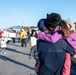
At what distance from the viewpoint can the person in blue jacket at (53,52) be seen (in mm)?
4367

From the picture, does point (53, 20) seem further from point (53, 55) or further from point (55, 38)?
point (53, 55)

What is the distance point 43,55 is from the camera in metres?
4.42

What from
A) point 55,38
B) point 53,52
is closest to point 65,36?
point 55,38

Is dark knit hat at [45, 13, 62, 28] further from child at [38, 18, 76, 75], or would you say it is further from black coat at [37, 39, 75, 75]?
black coat at [37, 39, 75, 75]

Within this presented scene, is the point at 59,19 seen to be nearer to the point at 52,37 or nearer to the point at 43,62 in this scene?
the point at 52,37

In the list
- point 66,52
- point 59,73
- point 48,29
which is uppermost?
point 48,29

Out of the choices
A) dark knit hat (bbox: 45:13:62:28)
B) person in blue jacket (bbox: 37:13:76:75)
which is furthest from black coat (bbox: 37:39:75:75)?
dark knit hat (bbox: 45:13:62:28)

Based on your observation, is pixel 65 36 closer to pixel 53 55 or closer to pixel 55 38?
pixel 55 38

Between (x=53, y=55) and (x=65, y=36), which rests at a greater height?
(x=65, y=36)

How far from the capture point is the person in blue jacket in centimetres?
437

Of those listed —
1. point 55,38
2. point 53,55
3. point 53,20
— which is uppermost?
point 53,20

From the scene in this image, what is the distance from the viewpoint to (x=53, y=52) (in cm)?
437

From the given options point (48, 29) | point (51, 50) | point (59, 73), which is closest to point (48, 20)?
point (48, 29)

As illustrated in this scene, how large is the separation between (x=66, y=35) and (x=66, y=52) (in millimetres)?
250
